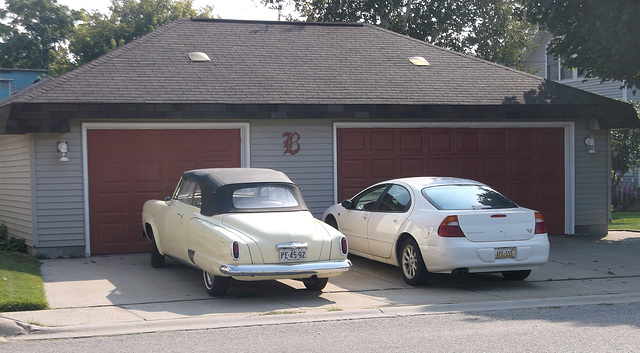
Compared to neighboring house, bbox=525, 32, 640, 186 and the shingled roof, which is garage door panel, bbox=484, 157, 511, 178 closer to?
the shingled roof

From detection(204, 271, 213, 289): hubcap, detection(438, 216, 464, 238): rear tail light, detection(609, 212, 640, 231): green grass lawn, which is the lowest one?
detection(609, 212, 640, 231): green grass lawn

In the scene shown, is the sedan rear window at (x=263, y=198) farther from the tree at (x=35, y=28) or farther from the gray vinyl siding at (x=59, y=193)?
the tree at (x=35, y=28)

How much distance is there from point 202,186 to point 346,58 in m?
7.29

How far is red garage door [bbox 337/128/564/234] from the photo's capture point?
15.2 m

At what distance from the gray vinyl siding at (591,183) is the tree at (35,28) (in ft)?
166

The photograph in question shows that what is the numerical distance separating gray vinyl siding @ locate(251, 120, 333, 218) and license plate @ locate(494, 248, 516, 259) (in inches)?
213

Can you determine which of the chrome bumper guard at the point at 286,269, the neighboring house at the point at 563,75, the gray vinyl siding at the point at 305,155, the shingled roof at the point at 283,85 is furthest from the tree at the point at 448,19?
the chrome bumper guard at the point at 286,269

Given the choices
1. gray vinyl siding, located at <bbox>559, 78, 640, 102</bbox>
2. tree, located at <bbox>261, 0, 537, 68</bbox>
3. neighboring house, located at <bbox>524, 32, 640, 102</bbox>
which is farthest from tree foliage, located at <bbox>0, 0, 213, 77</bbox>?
gray vinyl siding, located at <bbox>559, 78, 640, 102</bbox>

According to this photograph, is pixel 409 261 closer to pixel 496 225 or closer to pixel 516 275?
pixel 496 225

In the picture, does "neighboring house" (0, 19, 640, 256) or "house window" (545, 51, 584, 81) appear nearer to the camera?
"neighboring house" (0, 19, 640, 256)

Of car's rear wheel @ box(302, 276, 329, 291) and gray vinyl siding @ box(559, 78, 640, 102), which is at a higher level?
→ gray vinyl siding @ box(559, 78, 640, 102)

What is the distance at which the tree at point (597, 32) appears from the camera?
1425 centimetres

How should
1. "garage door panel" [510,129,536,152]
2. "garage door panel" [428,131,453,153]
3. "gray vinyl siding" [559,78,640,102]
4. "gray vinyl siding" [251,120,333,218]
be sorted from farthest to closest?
"gray vinyl siding" [559,78,640,102]
"garage door panel" [510,129,536,152]
"garage door panel" [428,131,453,153]
"gray vinyl siding" [251,120,333,218]

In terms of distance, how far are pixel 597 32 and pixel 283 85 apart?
6556 millimetres
